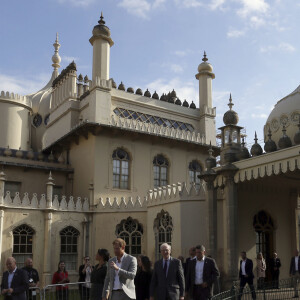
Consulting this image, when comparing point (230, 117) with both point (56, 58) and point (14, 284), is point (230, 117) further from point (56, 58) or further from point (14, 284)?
point (56, 58)

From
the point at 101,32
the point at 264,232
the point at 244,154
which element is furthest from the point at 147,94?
the point at 244,154

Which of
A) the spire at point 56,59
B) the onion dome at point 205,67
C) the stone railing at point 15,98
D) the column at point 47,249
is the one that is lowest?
the column at point 47,249

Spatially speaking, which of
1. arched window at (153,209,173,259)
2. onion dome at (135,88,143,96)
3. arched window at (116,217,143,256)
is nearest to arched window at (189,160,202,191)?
onion dome at (135,88,143,96)

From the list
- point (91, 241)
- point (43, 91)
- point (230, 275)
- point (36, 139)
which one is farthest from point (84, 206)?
point (43, 91)

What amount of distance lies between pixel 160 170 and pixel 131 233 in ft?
15.4

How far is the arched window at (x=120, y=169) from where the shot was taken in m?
23.4

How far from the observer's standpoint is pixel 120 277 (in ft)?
21.5

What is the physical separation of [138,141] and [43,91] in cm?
1588

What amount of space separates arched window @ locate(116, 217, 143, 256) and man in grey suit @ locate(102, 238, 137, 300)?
14.9 metres

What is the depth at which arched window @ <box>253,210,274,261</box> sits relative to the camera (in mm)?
17297

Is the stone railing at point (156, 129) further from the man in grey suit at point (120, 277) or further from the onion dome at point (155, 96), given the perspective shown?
the man in grey suit at point (120, 277)

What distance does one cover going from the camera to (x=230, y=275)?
553 inches

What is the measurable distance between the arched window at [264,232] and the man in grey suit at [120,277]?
11.4 metres

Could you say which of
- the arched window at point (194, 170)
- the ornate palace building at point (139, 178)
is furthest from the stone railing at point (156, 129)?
the arched window at point (194, 170)
